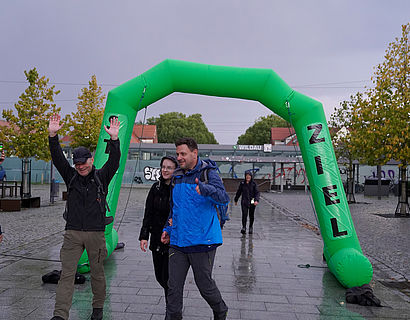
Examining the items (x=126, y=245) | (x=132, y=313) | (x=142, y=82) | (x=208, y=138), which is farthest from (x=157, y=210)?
(x=208, y=138)

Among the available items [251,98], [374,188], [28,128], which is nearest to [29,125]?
[28,128]

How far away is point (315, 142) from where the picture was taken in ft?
21.1

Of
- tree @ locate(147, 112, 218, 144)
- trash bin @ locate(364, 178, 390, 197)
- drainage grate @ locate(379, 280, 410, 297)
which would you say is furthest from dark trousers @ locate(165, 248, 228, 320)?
tree @ locate(147, 112, 218, 144)

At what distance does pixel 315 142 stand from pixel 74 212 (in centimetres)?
398

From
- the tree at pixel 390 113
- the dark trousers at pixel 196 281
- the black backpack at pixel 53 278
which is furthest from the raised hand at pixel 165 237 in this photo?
the tree at pixel 390 113

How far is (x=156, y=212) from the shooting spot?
169 inches

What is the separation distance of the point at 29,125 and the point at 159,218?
46.7ft

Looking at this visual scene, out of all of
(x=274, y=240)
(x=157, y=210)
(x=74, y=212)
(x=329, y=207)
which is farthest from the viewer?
(x=274, y=240)

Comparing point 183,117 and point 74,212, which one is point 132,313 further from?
point 183,117

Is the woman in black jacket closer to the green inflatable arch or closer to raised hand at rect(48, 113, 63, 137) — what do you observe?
raised hand at rect(48, 113, 63, 137)

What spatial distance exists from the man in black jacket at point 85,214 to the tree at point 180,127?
204 ft

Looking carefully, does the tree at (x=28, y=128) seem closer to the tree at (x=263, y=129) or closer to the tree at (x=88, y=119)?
the tree at (x=88, y=119)

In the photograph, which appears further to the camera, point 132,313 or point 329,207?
point 329,207

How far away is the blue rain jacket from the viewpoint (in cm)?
355
